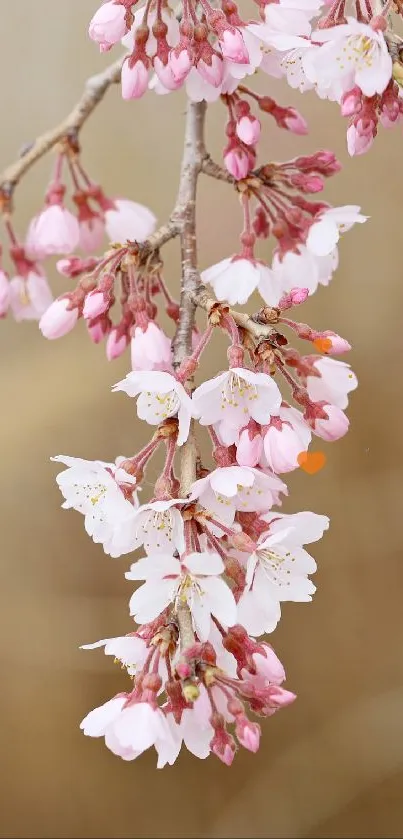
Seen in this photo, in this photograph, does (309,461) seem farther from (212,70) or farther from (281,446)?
(212,70)

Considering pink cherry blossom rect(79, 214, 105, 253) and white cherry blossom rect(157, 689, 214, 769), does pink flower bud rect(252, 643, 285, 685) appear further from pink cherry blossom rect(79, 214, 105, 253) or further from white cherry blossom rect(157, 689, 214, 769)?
pink cherry blossom rect(79, 214, 105, 253)

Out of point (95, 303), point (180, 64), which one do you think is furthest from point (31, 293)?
point (180, 64)

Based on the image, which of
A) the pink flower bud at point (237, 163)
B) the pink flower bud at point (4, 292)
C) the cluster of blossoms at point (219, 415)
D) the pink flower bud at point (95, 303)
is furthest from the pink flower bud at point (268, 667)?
the pink flower bud at point (4, 292)

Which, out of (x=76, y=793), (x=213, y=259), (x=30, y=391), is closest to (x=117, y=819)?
(x=76, y=793)

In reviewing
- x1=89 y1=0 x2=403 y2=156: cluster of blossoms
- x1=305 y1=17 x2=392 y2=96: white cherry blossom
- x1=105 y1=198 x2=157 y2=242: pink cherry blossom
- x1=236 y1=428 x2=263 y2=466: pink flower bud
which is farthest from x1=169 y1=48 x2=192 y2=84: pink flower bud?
x1=105 y1=198 x2=157 y2=242: pink cherry blossom

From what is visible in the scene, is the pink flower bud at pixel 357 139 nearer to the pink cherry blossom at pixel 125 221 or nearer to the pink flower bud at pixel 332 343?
the pink flower bud at pixel 332 343
